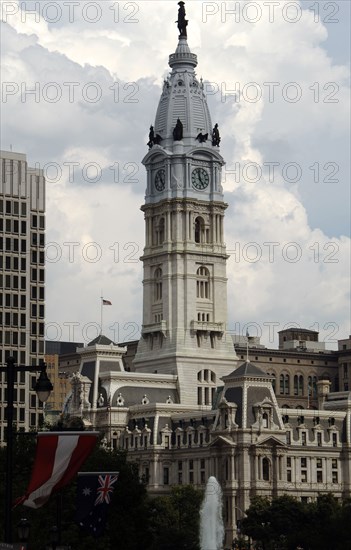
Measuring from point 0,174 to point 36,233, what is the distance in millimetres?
8001

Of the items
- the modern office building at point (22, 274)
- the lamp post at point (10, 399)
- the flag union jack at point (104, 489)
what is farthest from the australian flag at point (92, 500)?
the modern office building at point (22, 274)

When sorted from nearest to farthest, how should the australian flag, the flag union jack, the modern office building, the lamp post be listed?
the lamp post, the australian flag, the flag union jack, the modern office building

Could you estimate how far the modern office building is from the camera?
18425cm

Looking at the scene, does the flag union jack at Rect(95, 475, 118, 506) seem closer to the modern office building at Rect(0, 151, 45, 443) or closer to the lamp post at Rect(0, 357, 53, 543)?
the lamp post at Rect(0, 357, 53, 543)

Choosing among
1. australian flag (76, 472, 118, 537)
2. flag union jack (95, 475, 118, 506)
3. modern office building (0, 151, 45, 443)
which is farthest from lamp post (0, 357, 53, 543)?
modern office building (0, 151, 45, 443)

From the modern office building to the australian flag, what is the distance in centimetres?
11218

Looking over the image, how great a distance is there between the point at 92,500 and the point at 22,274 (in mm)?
116015

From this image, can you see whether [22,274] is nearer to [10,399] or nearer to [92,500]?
[92,500]

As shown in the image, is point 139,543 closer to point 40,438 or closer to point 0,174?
point 0,174

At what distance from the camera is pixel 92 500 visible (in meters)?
70.7

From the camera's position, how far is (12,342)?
7249 inches

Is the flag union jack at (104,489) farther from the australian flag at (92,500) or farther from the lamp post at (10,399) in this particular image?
the lamp post at (10,399)

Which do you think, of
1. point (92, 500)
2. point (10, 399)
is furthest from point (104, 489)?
point (10, 399)

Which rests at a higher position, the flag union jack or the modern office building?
the modern office building
